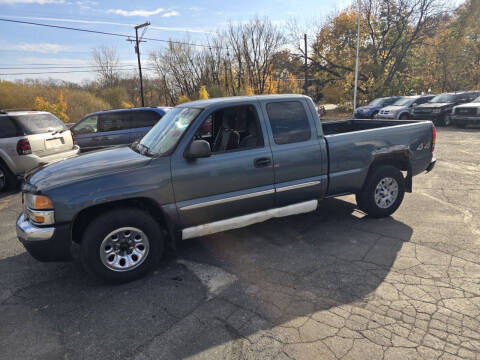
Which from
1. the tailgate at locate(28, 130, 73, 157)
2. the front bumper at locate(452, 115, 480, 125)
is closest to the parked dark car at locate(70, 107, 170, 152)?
the tailgate at locate(28, 130, 73, 157)

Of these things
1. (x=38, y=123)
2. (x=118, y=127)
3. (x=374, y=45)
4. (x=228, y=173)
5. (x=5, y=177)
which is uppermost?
(x=374, y=45)

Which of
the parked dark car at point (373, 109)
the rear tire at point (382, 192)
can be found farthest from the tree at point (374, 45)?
the rear tire at point (382, 192)

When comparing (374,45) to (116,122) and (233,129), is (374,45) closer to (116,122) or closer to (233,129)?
(116,122)

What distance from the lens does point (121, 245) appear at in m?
3.36

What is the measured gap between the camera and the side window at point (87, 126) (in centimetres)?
973

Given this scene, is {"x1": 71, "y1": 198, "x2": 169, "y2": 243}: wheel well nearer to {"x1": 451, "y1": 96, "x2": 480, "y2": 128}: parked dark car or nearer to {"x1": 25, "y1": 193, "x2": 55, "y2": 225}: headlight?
{"x1": 25, "y1": 193, "x2": 55, "y2": 225}: headlight

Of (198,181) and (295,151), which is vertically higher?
(295,151)

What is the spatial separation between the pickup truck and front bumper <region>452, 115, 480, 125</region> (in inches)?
511

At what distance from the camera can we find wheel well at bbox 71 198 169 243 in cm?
331

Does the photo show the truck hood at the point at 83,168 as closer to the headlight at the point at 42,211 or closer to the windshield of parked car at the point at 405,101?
the headlight at the point at 42,211

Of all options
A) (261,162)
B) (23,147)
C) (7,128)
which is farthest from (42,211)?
(7,128)

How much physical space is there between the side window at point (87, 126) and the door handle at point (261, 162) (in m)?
7.54

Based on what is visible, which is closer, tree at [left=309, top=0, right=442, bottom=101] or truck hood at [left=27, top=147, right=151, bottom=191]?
truck hood at [left=27, top=147, right=151, bottom=191]

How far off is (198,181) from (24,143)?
5.60 metres
